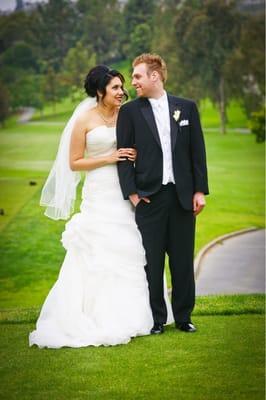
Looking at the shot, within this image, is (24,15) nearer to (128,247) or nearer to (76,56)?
(76,56)

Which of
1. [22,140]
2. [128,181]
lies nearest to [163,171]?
[128,181]

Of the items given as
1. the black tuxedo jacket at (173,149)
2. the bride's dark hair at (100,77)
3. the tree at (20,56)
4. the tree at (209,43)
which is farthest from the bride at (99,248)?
the tree at (209,43)

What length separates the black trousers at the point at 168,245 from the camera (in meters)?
5.02

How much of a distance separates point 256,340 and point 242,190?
45.8 ft

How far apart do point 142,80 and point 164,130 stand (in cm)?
29

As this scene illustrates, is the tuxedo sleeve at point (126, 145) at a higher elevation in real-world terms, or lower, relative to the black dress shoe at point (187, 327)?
higher

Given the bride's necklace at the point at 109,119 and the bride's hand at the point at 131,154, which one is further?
the bride's necklace at the point at 109,119

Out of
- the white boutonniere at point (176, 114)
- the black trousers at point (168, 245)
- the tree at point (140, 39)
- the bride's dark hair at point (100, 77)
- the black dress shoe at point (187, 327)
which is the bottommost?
the tree at point (140, 39)

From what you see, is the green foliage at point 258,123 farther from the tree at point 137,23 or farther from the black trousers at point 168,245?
the black trousers at point 168,245

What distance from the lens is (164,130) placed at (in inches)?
197

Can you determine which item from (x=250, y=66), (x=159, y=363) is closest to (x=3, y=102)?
(x=250, y=66)

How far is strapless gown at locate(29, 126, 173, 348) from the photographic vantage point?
495cm

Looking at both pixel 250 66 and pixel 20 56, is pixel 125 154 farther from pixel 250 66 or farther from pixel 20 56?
pixel 250 66

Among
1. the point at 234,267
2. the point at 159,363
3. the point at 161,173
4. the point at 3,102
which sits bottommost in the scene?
the point at 234,267
